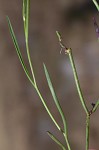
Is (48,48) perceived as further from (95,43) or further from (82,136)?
(82,136)

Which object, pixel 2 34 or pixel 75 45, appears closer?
pixel 2 34

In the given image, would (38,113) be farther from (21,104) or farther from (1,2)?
(1,2)

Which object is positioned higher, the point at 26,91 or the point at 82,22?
the point at 82,22

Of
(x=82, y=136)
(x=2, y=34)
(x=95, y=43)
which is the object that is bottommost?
(x=82, y=136)

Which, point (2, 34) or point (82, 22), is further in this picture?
point (82, 22)

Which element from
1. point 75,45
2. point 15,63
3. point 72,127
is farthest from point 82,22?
point 72,127

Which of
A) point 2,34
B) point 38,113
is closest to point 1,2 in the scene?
point 2,34
